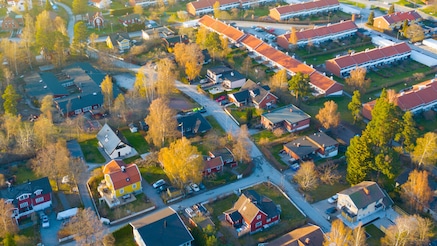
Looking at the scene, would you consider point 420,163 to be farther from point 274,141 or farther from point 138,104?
point 138,104

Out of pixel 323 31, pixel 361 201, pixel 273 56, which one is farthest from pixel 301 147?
pixel 323 31

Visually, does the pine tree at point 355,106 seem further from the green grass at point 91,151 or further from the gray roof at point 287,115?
the green grass at point 91,151

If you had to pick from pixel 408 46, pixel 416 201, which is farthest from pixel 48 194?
pixel 408 46

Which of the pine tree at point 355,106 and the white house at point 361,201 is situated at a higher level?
the pine tree at point 355,106

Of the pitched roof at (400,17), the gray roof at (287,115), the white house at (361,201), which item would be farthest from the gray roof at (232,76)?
the pitched roof at (400,17)

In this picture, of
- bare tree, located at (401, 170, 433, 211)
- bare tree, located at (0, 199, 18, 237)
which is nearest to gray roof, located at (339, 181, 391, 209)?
bare tree, located at (401, 170, 433, 211)

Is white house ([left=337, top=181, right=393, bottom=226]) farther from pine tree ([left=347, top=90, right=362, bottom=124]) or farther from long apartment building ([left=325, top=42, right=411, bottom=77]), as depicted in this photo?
long apartment building ([left=325, top=42, right=411, bottom=77])
